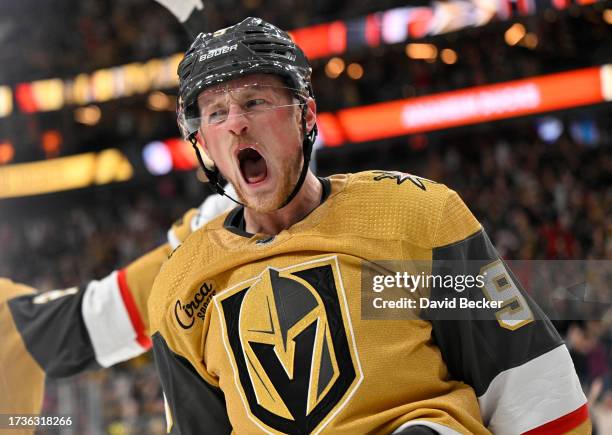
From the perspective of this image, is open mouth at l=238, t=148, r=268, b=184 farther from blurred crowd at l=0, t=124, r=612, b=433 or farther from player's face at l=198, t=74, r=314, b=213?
blurred crowd at l=0, t=124, r=612, b=433

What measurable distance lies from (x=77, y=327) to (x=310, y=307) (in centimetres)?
95

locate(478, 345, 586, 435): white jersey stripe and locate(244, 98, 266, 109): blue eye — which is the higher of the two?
locate(244, 98, 266, 109): blue eye

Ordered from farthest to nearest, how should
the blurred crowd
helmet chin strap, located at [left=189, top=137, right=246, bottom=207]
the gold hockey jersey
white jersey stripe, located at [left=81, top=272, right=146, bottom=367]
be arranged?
the blurred crowd → white jersey stripe, located at [left=81, top=272, right=146, bottom=367] → helmet chin strap, located at [left=189, top=137, right=246, bottom=207] → the gold hockey jersey

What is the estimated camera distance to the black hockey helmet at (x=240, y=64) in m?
1.50

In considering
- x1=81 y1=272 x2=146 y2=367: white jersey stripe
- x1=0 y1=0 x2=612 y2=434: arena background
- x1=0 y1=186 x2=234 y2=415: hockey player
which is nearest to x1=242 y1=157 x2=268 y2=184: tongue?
x1=0 y1=186 x2=234 y2=415: hockey player

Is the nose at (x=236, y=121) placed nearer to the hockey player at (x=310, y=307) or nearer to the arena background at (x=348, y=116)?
the hockey player at (x=310, y=307)

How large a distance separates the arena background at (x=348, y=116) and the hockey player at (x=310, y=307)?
2.89m

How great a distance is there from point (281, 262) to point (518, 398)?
0.43 meters

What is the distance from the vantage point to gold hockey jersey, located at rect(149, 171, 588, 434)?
1.40 metres

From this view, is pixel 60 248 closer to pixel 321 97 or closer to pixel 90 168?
pixel 90 168

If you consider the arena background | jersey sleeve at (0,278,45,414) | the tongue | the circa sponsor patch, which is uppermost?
the arena background

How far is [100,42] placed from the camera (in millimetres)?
10352

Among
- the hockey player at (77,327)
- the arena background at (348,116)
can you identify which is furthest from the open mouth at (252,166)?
the arena background at (348,116)

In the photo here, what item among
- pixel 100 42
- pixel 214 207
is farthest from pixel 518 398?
pixel 100 42
